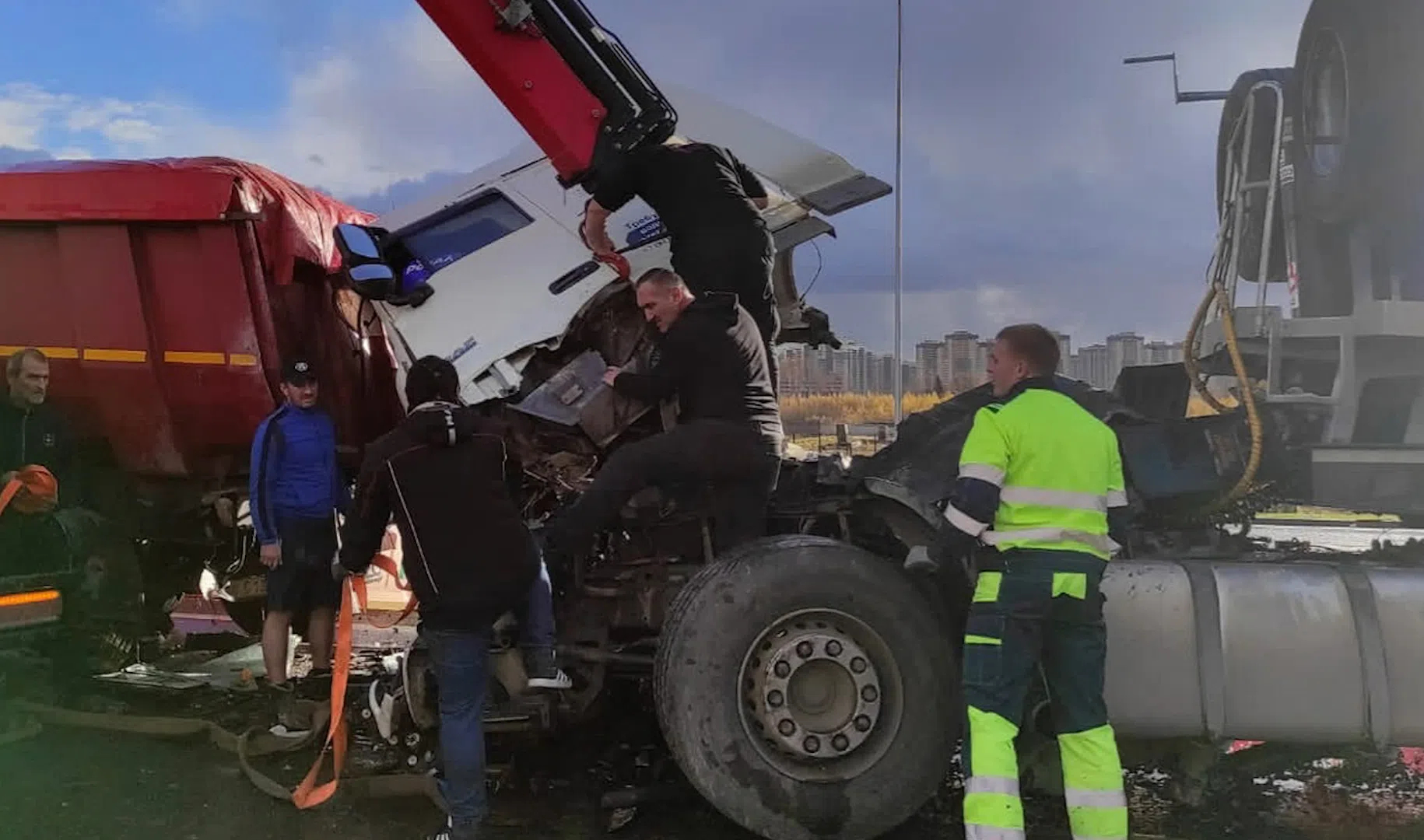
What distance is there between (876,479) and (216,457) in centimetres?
320

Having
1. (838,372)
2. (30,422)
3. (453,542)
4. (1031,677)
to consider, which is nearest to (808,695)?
(1031,677)

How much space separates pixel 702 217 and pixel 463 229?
1.14m

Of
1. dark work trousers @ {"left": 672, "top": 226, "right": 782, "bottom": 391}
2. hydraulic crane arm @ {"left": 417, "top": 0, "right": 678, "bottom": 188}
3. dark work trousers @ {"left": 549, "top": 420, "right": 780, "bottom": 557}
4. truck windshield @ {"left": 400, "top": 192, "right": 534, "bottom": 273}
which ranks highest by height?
hydraulic crane arm @ {"left": 417, "top": 0, "right": 678, "bottom": 188}

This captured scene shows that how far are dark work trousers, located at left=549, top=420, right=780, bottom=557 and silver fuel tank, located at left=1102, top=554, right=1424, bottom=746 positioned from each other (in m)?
1.34

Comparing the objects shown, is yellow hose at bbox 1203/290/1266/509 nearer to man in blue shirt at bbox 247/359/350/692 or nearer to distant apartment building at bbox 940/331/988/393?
distant apartment building at bbox 940/331/988/393

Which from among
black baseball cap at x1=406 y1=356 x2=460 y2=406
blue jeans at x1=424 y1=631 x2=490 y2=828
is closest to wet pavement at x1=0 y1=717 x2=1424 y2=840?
A: blue jeans at x1=424 y1=631 x2=490 y2=828

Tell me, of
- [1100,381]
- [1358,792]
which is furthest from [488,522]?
[1358,792]

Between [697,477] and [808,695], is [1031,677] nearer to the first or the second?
[808,695]

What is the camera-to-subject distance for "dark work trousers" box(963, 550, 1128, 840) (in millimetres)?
3623

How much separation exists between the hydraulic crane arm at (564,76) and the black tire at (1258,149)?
7.64 ft

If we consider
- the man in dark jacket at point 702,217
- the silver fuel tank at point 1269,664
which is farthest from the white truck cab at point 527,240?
the silver fuel tank at point 1269,664

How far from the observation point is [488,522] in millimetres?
3891

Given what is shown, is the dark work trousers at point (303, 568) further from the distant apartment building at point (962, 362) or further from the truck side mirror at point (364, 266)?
the distant apartment building at point (962, 362)

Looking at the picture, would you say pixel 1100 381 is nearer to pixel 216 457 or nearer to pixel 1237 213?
pixel 1237 213
